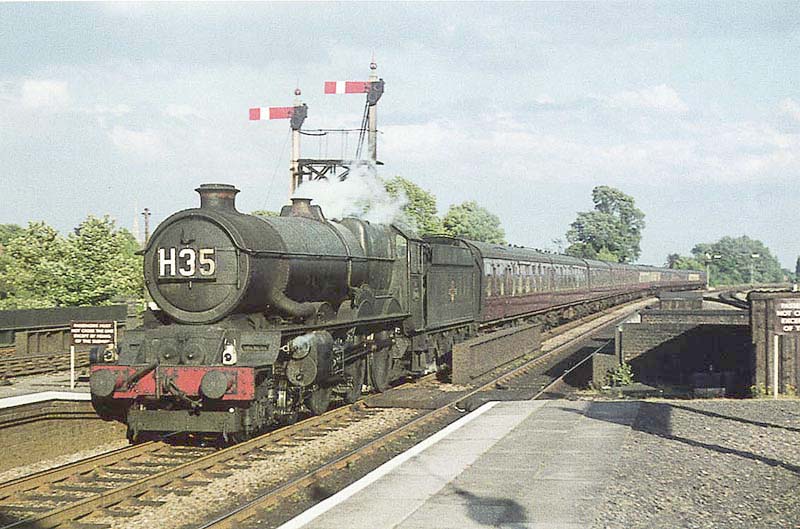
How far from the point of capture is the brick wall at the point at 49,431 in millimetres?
13523

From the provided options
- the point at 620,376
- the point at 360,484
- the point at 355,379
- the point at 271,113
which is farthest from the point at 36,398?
the point at 271,113

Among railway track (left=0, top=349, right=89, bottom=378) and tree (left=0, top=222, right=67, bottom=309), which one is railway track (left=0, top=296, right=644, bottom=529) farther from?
tree (left=0, top=222, right=67, bottom=309)

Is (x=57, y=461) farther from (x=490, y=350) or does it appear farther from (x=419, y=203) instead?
(x=419, y=203)

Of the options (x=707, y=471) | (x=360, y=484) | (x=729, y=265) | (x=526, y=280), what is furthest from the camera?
(x=729, y=265)

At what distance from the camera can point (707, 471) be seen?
31.2ft

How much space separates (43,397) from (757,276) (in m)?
164

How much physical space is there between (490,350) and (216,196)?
1023 cm

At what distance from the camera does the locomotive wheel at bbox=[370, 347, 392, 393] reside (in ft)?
53.9

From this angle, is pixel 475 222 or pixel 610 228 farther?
pixel 610 228

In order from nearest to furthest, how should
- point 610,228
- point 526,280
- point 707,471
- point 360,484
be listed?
point 360,484, point 707,471, point 526,280, point 610,228

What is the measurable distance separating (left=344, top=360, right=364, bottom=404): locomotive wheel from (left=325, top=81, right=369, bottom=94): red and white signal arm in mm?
26881

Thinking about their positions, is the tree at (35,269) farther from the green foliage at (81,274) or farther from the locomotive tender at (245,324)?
the locomotive tender at (245,324)

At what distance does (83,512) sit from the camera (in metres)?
8.66

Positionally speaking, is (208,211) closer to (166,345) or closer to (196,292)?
(196,292)
